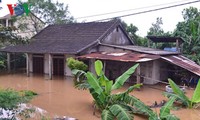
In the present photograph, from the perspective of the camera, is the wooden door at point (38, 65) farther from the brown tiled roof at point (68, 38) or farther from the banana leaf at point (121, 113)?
the banana leaf at point (121, 113)

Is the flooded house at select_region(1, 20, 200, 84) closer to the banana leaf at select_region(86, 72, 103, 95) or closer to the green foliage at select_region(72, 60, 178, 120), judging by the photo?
the green foliage at select_region(72, 60, 178, 120)

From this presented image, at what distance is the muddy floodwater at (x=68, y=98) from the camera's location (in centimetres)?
1095

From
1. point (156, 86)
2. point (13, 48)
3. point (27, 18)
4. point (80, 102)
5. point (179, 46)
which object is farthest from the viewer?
point (27, 18)

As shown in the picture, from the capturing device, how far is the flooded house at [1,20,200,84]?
1791cm

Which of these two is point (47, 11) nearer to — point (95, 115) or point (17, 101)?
point (95, 115)

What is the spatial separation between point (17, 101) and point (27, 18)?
24.6 m

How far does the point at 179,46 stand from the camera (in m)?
22.0

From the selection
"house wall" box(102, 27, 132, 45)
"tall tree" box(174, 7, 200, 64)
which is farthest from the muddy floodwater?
"tall tree" box(174, 7, 200, 64)

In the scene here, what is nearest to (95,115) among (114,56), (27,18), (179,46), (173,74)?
(114,56)

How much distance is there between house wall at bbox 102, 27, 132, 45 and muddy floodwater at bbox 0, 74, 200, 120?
5526mm

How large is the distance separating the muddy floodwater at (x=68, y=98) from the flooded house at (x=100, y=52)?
5.69 ft

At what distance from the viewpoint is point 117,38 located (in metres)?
24.1

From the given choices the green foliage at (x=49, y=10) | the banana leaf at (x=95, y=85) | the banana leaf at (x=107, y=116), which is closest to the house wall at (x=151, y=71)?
the banana leaf at (x=95, y=85)

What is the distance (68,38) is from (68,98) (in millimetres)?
10574
